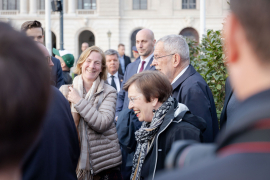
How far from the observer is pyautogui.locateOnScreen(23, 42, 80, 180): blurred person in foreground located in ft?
6.12

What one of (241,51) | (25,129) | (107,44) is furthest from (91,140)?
(107,44)

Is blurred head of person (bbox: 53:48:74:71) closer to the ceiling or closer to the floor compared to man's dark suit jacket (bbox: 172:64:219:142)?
closer to the ceiling

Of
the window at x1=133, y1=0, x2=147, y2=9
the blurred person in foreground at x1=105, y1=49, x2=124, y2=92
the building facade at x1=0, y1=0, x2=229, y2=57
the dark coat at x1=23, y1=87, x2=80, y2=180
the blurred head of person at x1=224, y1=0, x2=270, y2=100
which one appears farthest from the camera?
the window at x1=133, y1=0, x2=147, y2=9

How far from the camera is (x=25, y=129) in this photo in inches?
35.4

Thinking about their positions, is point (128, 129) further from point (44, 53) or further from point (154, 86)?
point (44, 53)

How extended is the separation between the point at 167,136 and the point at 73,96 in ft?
4.78

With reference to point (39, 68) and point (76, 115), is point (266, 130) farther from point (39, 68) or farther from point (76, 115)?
point (76, 115)

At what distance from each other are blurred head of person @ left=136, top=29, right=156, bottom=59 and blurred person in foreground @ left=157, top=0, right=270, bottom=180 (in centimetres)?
471

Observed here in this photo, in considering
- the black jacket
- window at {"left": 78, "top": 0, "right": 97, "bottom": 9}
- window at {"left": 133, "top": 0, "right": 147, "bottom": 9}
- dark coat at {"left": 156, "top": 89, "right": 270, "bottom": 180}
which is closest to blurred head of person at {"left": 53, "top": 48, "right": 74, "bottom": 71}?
the black jacket

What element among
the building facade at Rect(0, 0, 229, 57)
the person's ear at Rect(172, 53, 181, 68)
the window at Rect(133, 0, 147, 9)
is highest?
the window at Rect(133, 0, 147, 9)

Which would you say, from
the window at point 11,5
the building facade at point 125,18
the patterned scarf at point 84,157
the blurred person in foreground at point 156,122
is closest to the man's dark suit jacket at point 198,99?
the blurred person in foreground at point 156,122

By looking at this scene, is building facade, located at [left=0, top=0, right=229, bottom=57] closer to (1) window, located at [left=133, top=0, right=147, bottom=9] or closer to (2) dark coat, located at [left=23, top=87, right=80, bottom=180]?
(1) window, located at [left=133, top=0, right=147, bottom=9]

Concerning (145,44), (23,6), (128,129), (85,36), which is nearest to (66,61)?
(145,44)

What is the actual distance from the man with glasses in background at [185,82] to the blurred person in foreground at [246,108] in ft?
8.02
